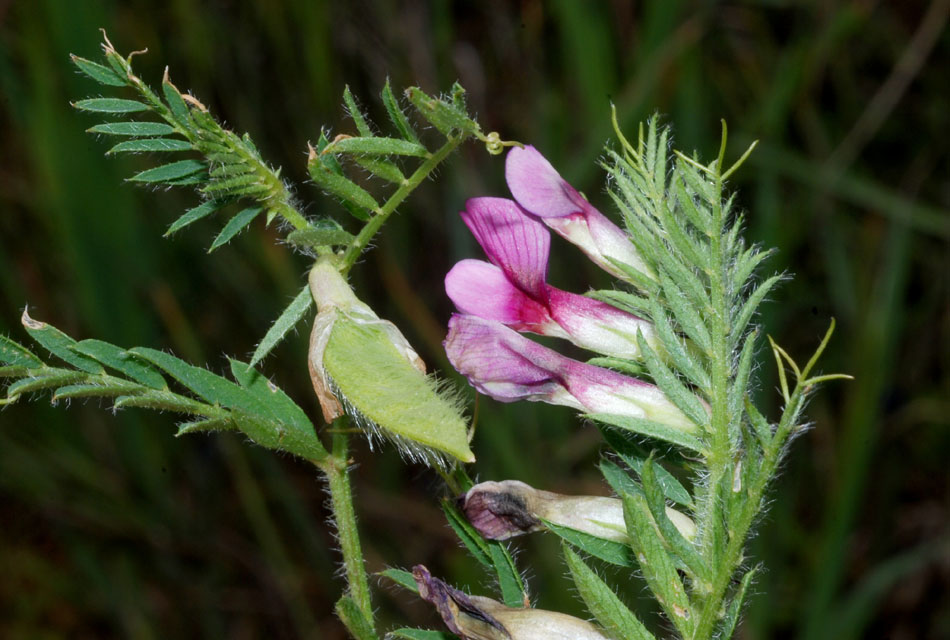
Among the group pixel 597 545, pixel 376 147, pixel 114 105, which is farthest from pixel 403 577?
pixel 114 105

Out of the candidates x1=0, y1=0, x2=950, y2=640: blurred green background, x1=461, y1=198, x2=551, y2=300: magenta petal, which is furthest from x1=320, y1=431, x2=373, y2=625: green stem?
x1=0, y1=0, x2=950, y2=640: blurred green background

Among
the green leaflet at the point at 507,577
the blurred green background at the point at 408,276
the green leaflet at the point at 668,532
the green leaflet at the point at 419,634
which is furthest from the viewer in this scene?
the blurred green background at the point at 408,276

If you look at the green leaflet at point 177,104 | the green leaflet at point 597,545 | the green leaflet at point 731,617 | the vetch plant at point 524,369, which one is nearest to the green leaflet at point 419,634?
the vetch plant at point 524,369

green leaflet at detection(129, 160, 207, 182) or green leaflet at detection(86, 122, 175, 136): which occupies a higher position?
green leaflet at detection(86, 122, 175, 136)

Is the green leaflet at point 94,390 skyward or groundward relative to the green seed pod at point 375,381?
skyward

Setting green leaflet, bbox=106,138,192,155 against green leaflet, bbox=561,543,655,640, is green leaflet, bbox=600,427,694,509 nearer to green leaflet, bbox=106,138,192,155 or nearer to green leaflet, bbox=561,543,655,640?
green leaflet, bbox=561,543,655,640

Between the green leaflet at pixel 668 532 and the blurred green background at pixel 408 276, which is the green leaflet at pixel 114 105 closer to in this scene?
the green leaflet at pixel 668 532

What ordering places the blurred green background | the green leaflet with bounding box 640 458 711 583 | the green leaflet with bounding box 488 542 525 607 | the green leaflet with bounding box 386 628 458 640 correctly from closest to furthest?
the green leaflet with bounding box 640 458 711 583 → the green leaflet with bounding box 386 628 458 640 → the green leaflet with bounding box 488 542 525 607 → the blurred green background
